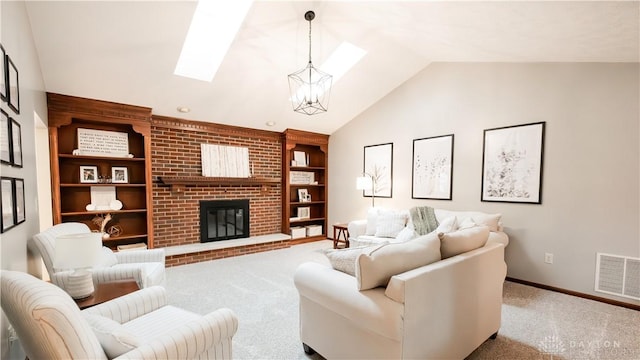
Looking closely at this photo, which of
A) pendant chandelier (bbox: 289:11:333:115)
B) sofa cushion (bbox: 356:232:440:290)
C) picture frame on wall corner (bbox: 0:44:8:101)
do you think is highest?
pendant chandelier (bbox: 289:11:333:115)

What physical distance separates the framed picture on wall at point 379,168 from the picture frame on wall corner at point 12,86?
15.0 feet

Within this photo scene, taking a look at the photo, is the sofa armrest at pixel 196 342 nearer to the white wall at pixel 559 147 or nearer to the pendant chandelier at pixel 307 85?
the pendant chandelier at pixel 307 85

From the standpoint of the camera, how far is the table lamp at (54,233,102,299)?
1.71 metres

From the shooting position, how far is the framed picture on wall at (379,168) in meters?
5.01

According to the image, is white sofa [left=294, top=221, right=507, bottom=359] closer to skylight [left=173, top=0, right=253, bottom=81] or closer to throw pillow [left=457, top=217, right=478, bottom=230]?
throw pillow [left=457, top=217, right=478, bottom=230]

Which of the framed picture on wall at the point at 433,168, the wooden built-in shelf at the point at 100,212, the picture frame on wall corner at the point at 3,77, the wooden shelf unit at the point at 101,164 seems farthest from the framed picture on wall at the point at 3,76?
the framed picture on wall at the point at 433,168

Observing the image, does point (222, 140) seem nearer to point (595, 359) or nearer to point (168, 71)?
point (168, 71)

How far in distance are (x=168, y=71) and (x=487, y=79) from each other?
4227mm

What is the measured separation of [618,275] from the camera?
285 cm

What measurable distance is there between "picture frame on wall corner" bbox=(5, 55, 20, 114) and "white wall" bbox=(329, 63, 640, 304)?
15.1 feet

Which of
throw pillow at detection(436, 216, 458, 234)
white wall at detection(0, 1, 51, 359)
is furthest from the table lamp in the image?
throw pillow at detection(436, 216, 458, 234)

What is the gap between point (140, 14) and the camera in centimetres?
266

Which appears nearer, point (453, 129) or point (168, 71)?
point (168, 71)

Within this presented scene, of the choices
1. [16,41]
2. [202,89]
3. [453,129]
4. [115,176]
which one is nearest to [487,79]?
[453,129]
